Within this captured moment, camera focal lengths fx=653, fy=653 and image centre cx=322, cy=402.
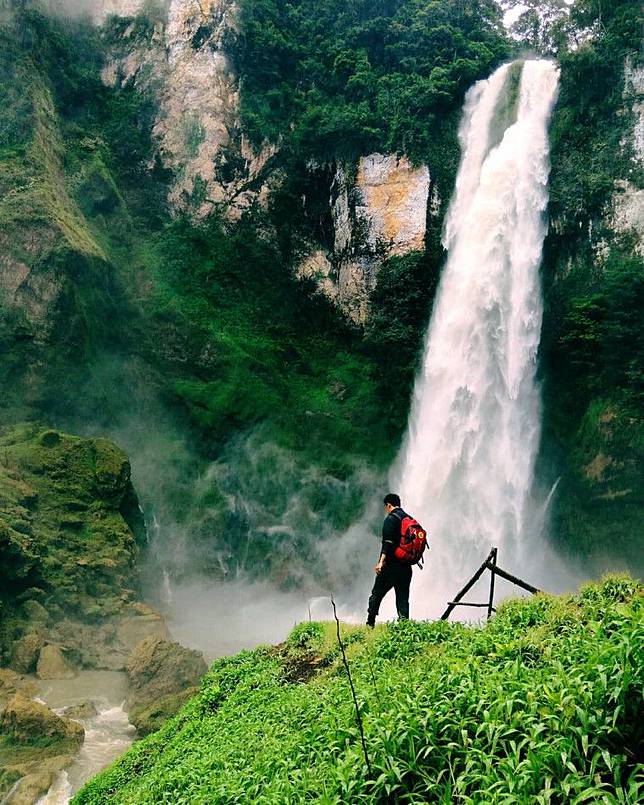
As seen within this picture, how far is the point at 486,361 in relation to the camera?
18125 millimetres

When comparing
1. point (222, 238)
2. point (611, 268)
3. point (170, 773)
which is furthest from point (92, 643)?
point (611, 268)

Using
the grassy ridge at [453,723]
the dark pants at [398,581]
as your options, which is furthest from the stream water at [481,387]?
the grassy ridge at [453,723]

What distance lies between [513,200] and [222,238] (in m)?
9.67

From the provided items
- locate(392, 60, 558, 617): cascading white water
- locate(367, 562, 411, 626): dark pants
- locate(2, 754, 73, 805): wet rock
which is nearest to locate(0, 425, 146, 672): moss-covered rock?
locate(2, 754, 73, 805): wet rock

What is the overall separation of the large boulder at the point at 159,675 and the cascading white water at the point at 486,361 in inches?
249

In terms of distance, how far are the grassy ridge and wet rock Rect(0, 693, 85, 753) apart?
366cm

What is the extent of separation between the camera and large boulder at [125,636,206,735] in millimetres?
10336

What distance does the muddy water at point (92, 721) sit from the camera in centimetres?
823

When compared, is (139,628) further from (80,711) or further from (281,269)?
(281,269)

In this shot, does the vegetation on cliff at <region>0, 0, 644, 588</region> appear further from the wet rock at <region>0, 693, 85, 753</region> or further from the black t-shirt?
the black t-shirt

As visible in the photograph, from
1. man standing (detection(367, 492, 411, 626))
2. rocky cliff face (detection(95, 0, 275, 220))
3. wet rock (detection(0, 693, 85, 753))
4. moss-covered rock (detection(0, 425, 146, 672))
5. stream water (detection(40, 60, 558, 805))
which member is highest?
rocky cliff face (detection(95, 0, 275, 220))

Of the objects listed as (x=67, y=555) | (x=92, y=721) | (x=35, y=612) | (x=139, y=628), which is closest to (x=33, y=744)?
(x=92, y=721)

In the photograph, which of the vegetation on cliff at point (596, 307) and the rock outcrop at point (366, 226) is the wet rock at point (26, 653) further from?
the rock outcrop at point (366, 226)

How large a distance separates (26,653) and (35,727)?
306cm
